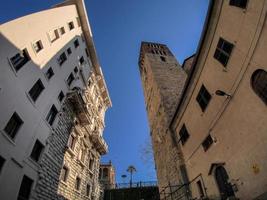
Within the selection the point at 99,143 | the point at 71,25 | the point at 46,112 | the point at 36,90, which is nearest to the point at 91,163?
the point at 99,143

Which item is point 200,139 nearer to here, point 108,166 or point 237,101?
point 237,101

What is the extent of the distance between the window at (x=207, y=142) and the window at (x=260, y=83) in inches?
171

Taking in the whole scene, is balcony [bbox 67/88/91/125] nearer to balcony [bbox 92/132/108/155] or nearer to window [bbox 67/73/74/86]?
window [bbox 67/73/74/86]

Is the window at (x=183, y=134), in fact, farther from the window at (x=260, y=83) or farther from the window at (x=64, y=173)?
the window at (x=64, y=173)

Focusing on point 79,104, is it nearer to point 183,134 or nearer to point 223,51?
point 183,134

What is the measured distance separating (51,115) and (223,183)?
41.8 feet

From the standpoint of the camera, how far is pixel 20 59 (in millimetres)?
12148

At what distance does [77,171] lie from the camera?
57.9 ft

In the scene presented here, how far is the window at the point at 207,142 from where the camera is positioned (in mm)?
11241

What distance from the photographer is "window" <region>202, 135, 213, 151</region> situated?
1124cm

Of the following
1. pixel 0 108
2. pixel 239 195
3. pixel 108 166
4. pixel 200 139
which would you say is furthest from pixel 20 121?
pixel 108 166

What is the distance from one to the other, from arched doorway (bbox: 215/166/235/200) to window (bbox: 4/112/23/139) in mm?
11569

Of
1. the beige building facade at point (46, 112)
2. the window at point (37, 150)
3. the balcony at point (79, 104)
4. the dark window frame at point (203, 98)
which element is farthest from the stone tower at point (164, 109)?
the window at point (37, 150)

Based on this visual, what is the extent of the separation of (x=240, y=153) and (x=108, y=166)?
45.1m
